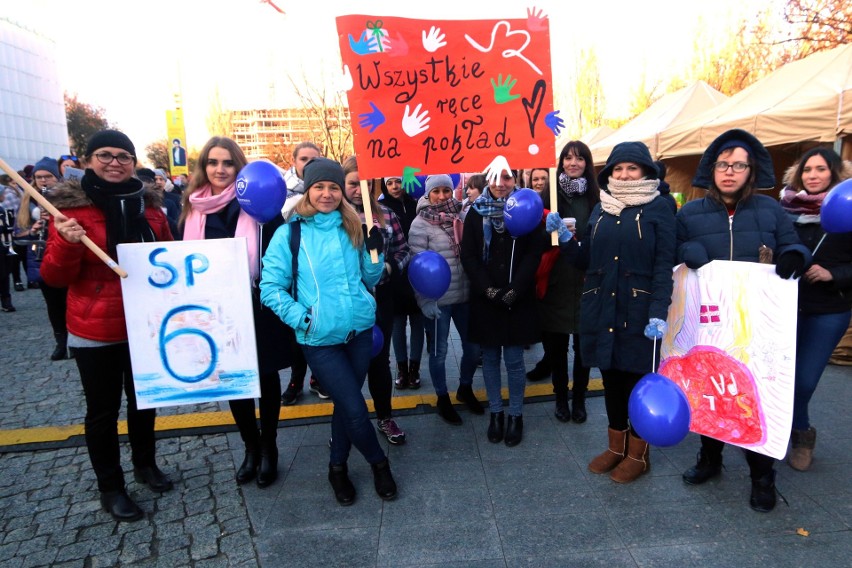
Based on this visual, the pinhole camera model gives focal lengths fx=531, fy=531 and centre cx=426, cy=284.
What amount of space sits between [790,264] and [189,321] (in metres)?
3.11

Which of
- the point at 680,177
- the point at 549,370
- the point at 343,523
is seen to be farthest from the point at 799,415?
the point at 680,177

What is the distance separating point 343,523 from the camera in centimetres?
288

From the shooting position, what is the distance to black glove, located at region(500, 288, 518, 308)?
11.5ft

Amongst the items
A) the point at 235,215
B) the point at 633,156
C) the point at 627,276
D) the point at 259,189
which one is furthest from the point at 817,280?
the point at 235,215

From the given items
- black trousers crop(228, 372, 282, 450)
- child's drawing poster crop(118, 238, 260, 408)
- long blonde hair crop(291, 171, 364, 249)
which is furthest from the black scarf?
black trousers crop(228, 372, 282, 450)

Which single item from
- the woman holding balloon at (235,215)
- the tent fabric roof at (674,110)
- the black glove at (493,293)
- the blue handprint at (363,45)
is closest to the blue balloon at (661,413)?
the black glove at (493,293)

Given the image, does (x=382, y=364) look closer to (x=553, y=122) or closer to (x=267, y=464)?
(x=267, y=464)

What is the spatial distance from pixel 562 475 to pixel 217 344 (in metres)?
2.20

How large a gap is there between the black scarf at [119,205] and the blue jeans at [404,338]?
2.28 meters

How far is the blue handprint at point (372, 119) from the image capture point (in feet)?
10.2

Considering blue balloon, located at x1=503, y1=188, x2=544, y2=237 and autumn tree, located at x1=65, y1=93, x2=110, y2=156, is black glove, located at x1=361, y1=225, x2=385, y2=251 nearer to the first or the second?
blue balloon, located at x1=503, y1=188, x2=544, y2=237

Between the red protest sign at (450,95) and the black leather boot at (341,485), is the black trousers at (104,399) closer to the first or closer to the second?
the black leather boot at (341,485)

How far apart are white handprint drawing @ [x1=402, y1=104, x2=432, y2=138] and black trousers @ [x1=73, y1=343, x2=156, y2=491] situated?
2.03 m

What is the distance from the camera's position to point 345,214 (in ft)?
9.66
